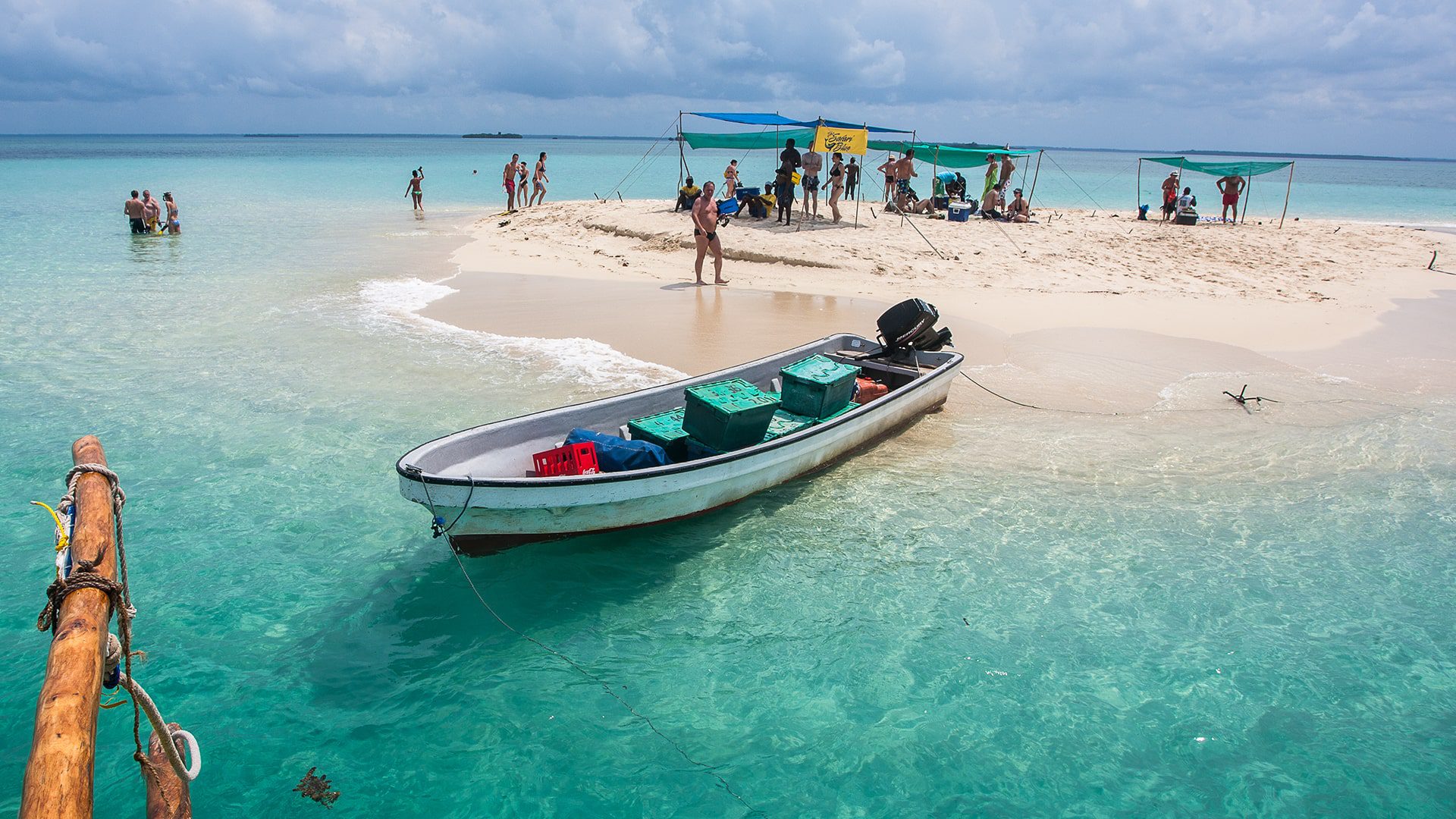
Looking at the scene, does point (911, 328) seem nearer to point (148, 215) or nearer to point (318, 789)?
point (318, 789)

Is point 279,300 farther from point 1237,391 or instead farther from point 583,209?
point 1237,391

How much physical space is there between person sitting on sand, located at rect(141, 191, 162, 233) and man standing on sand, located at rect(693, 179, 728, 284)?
55.4 feet

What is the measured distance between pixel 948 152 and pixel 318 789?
2492 centimetres

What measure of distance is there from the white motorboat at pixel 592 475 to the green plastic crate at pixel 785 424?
24 cm

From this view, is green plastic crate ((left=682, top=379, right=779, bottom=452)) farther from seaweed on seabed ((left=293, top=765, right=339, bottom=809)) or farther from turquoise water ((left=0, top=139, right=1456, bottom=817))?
seaweed on seabed ((left=293, top=765, right=339, bottom=809))

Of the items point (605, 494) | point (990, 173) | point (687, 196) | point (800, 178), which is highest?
point (990, 173)

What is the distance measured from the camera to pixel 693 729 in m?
4.88

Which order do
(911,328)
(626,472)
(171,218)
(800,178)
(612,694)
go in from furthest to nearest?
(171,218) < (800,178) < (911,328) < (626,472) < (612,694)

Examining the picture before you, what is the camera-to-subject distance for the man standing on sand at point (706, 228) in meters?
14.9

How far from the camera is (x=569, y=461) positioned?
6445mm

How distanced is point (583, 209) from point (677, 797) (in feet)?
75.4

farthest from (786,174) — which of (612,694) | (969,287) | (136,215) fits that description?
(136,215)

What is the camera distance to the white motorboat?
561 cm

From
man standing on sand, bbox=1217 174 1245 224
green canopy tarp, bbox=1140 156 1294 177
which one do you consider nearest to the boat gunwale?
green canopy tarp, bbox=1140 156 1294 177
